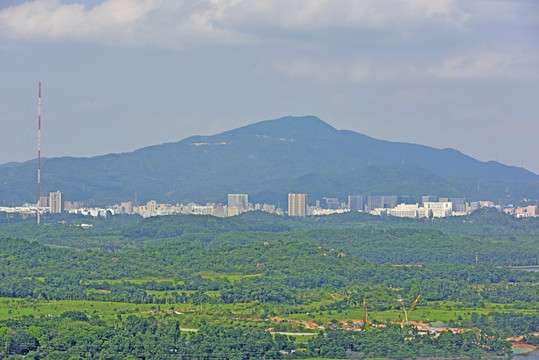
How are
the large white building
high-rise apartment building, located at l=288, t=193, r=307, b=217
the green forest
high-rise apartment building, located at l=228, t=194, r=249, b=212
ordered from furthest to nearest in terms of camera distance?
high-rise apartment building, located at l=228, t=194, r=249, b=212 < high-rise apartment building, located at l=288, t=193, r=307, b=217 < the large white building < the green forest

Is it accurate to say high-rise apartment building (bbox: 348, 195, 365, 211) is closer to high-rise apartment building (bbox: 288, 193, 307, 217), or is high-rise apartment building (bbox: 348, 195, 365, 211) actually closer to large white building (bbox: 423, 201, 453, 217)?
high-rise apartment building (bbox: 288, 193, 307, 217)

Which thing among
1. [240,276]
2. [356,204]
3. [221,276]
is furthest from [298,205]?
[221,276]

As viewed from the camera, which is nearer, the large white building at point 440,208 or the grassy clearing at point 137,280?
the grassy clearing at point 137,280

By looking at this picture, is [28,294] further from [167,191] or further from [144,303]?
[167,191]

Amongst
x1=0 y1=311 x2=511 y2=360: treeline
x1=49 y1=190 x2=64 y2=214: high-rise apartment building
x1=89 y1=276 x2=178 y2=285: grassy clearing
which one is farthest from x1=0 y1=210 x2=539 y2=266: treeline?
x1=0 y1=311 x2=511 y2=360: treeline

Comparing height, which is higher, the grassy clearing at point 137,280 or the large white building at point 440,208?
the large white building at point 440,208

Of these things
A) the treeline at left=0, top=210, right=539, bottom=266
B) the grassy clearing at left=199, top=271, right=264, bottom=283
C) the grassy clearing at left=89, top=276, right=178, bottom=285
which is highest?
the treeline at left=0, top=210, right=539, bottom=266

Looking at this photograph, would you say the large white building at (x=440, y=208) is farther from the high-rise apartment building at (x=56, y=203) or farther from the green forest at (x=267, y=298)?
the high-rise apartment building at (x=56, y=203)

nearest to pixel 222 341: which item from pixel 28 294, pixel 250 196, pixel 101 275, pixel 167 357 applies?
pixel 167 357

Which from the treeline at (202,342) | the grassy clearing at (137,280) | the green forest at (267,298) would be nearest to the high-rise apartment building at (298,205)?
the green forest at (267,298)

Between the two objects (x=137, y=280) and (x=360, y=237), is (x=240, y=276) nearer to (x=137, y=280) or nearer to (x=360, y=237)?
(x=137, y=280)

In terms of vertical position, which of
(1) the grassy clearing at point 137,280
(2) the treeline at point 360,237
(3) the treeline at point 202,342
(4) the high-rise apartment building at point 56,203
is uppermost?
(4) the high-rise apartment building at point 56,203
